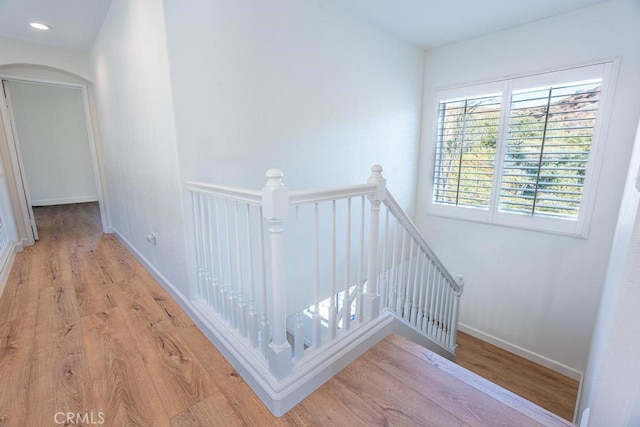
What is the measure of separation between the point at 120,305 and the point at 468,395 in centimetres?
231

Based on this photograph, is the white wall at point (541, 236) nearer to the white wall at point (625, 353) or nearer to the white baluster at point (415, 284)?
the white baluster at point (415, 284)

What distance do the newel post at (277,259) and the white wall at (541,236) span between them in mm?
2892

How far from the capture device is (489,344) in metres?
3.40

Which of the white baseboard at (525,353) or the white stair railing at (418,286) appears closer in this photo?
the white stair railing at (418,286)

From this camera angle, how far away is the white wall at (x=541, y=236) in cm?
239

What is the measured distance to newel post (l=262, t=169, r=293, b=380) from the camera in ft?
3.73

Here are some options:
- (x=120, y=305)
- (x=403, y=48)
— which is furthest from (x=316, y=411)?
(x=403, y=48)

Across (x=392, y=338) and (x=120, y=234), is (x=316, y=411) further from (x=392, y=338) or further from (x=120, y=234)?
(x=120, y=234)

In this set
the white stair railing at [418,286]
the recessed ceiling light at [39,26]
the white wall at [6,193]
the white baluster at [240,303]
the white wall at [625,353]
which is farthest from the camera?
the white wall at [6,193]

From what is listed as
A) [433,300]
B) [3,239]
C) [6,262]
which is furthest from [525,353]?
[3,239]

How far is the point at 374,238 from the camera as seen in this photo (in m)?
1.64

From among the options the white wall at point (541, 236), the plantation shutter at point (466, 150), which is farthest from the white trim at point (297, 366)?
the plantation shutter at point (466, 150)

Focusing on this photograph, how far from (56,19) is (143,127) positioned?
1589mm

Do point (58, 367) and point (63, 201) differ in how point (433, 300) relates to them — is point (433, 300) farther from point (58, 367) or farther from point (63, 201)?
point (63, 201)
